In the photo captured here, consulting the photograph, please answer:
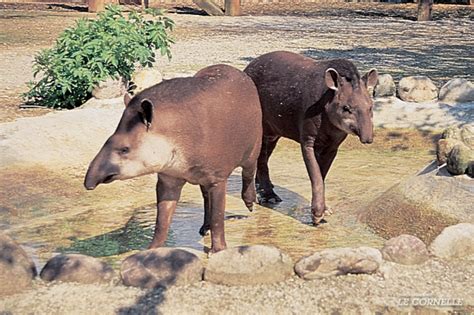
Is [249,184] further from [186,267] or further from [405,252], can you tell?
[186,267]

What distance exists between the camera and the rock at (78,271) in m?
5.85

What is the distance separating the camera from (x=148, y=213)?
318 inches

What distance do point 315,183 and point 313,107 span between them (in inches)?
22.3

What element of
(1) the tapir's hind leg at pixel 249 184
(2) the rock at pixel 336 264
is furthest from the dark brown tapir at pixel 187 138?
(2) the rock at pixel 336 264

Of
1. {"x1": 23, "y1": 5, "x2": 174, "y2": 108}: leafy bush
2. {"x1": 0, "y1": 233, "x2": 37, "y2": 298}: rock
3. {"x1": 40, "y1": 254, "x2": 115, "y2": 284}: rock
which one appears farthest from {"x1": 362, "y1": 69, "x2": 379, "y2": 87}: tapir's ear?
{"x1": 23, "y1": 5, "x2": 174, "y2": 108}: leafy bush

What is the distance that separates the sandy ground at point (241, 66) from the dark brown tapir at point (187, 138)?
72 cm

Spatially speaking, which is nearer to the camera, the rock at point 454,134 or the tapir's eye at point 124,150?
the tapir's eye at point 124,150

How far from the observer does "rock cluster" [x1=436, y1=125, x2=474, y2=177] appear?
727 centimetres

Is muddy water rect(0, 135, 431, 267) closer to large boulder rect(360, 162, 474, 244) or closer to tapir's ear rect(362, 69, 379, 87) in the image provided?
large boulder rect(360, 162, 474, 244)

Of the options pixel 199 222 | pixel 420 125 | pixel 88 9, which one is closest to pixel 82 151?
pixel 199 222

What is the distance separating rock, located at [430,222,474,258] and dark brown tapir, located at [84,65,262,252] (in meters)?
1.38

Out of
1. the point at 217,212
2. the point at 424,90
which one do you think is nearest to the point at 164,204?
the point at 217,212

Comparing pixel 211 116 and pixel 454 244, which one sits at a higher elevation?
pixel 211 116

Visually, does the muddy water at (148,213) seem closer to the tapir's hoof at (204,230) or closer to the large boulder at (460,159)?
the tapir's hoof at (204,230)
